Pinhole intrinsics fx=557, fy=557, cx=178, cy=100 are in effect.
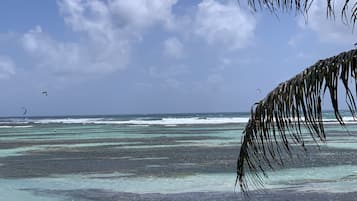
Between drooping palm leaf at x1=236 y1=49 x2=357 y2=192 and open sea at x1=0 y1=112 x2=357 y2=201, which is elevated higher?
drooping palm leaf at x1=236 y1=49 x2=357 y2=192

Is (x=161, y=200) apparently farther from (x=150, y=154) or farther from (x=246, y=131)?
(x=150, y=154)

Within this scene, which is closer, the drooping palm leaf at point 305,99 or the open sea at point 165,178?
the drooping palm leaf at point 305,99

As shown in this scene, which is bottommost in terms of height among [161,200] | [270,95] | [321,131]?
[161,200]

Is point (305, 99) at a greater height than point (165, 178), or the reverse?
point (305, 99)

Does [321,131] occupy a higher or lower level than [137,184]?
higher

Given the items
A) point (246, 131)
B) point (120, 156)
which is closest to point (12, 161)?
point (120, 156)

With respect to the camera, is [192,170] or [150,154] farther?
[150,154]

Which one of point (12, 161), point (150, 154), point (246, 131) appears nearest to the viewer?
point (246, 131)

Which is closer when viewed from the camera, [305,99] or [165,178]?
[305,99]

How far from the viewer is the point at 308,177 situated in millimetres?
15125

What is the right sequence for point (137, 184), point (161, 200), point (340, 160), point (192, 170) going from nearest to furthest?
point (161, 200) < point (137, 184) < point (192, 170) < point (340, 160)

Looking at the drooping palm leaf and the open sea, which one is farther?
the open sea

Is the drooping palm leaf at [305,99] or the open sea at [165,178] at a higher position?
the drooping palm leaf at [305,99]

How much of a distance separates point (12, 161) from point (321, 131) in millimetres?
20970
